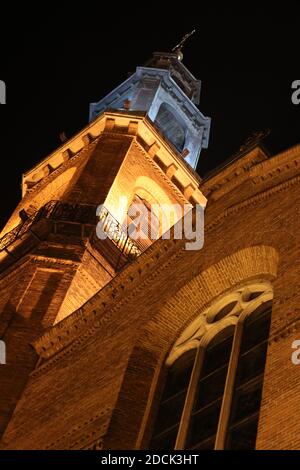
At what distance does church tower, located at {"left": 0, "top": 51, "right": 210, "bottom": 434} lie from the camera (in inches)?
650

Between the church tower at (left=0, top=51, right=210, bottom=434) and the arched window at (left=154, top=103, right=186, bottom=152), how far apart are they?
0.03 metres

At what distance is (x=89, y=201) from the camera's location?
69.7 feet

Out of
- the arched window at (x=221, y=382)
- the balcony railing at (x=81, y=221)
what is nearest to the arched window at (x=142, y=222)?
the balcony railing at (x=81, y=221)

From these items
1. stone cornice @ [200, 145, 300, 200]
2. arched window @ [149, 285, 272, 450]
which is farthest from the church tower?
arched window @ [149, 285, 272, 450]

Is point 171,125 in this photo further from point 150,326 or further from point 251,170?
point 150,326

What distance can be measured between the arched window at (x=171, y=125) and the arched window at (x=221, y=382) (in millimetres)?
20810

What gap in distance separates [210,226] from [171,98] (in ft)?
64.2

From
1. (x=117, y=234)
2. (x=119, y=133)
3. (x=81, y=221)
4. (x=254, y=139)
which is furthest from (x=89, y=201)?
(x=254, y=139)

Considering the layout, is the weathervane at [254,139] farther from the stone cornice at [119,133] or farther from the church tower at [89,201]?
the stone cornice at [119,133]

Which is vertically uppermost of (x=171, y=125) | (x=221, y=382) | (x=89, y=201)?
(x=171, y=125)

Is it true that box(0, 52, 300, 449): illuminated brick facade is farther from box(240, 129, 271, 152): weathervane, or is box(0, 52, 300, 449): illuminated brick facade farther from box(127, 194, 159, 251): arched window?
box(127, 194, 159, 251): arched window

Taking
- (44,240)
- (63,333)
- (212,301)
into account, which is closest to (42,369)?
(63,333)

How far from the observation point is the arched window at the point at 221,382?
844 centimetres

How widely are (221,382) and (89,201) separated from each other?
12466 mm
